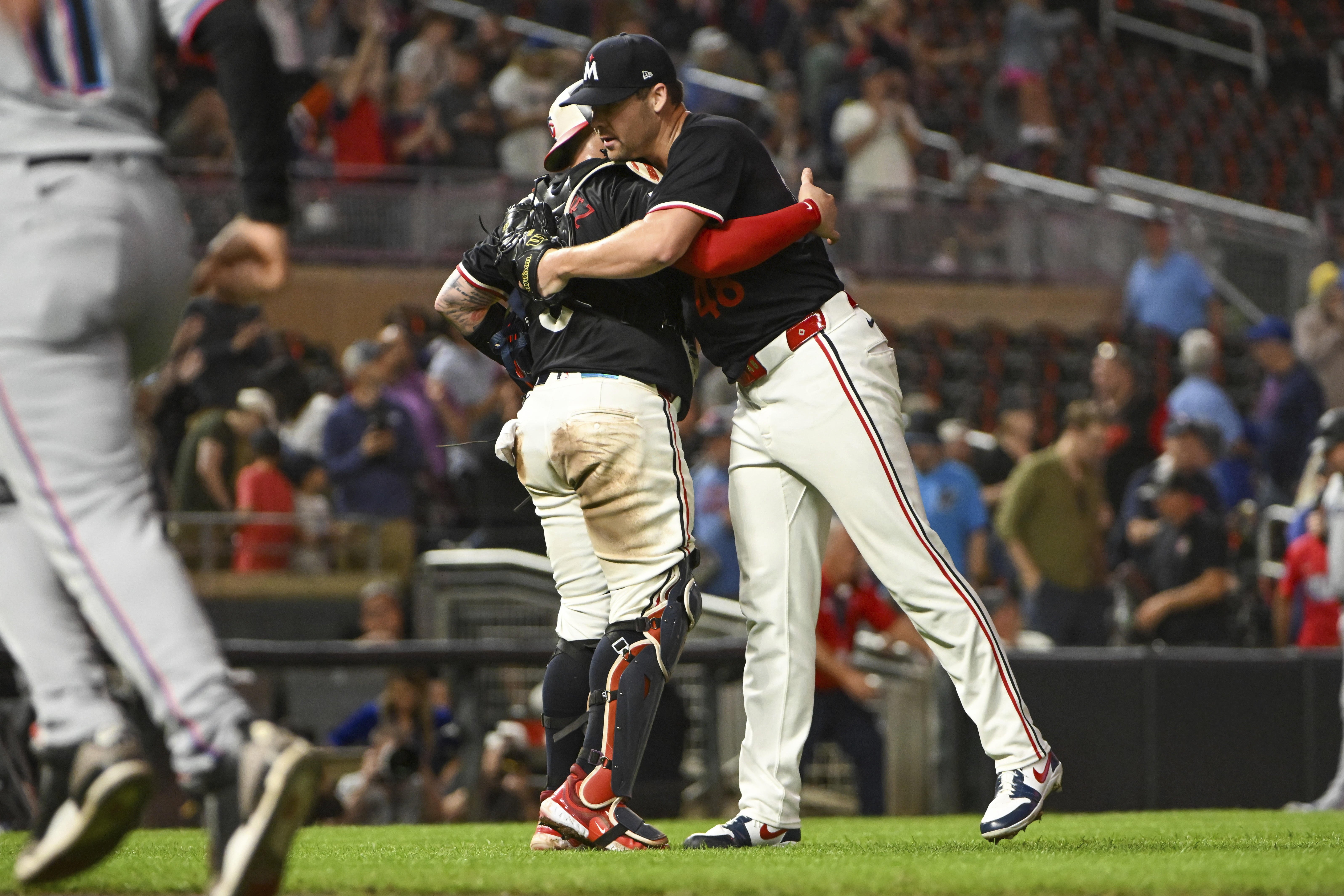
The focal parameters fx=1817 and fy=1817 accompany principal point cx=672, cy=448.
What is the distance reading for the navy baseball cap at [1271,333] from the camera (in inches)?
498

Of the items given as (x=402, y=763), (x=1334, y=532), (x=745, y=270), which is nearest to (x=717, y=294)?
(x=745, y=270)

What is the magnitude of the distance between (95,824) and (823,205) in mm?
2252

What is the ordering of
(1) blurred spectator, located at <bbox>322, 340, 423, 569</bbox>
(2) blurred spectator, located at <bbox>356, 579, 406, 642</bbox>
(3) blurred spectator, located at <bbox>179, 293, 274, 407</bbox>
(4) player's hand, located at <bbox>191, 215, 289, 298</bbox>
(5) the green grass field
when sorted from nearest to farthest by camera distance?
1. (4) player's hand, located at <bbox>191, 215, 289, 298</bbox>
2. (5) the green grass field
3. (2) blurred spectator, located at <bbox>356, 579, 406, 642</bbox>
4. (1) blurred spectator, located at <bbox>322, 340, 423, 569</bbox>
5. (3) blurred spectator, located at <bbox>179, 293, 274, 407</bbox>

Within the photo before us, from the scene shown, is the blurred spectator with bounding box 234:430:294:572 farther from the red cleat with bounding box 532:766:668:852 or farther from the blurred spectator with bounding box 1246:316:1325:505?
the blurred spectator with bounding box 1246:316:1325:505

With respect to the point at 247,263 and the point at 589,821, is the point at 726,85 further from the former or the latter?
the point at 247,263

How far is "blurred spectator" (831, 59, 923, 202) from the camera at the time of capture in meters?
16.0

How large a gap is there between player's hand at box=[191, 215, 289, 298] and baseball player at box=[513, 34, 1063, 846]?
1122 mm

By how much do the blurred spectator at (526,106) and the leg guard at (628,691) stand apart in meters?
10.7

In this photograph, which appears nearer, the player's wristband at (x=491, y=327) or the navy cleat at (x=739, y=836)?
the navy cleat at (x=739, y=836)

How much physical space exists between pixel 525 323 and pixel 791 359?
75 cm

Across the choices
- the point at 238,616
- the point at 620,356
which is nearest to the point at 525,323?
the point at 620,356

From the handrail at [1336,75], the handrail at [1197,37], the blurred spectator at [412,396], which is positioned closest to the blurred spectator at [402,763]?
the blurred spectator at [412,396]

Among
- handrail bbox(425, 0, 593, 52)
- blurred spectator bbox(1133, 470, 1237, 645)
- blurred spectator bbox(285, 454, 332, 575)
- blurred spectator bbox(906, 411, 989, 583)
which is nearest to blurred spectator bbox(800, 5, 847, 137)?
handrail bbox(425, 0, 593, 52)

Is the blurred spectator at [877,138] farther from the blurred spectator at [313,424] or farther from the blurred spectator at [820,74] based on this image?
the blurred spectator at [313,424]
